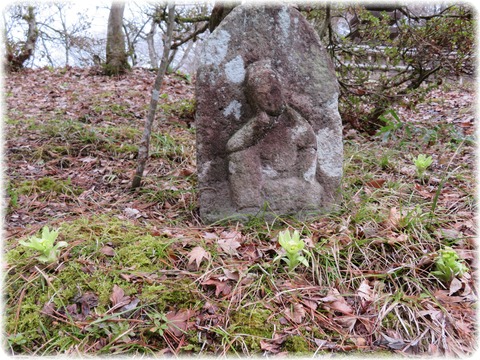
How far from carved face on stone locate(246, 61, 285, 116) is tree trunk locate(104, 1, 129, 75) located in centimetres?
541

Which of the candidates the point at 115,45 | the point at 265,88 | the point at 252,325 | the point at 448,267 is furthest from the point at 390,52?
the point at 115,45

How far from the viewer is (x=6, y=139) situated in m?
4.19

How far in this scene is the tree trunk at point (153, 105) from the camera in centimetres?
306

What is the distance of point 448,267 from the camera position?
221 cm

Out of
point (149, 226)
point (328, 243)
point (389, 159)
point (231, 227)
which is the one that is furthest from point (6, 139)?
point (389, 159)

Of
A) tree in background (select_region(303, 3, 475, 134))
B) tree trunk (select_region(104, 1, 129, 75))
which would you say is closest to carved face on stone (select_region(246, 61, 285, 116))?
tree in background (select_region(303, 3, 475, 134))

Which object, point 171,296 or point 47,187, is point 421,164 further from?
point 47,187

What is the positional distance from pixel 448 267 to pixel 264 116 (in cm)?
142

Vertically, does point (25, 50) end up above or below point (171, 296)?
above

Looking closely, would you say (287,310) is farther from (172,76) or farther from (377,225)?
(172,76)

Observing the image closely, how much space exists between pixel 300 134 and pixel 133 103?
343cm

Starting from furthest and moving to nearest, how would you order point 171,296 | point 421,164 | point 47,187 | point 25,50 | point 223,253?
point 25,50 < point 421,164 < point 47,187 < point 223,253 < point 171,296

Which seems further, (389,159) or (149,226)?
(389,159)

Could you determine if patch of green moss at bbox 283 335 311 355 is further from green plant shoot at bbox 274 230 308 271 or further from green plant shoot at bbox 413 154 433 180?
green plant shoot at bbox 413 154 433 180
